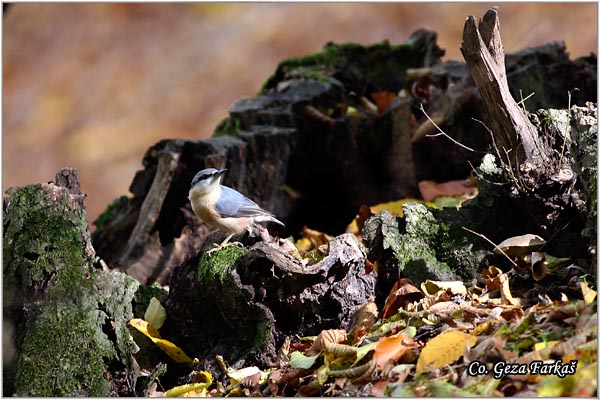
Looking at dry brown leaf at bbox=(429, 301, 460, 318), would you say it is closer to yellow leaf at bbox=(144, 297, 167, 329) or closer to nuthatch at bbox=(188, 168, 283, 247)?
yellow leaf at bbox=(144, 297, 167, 329)

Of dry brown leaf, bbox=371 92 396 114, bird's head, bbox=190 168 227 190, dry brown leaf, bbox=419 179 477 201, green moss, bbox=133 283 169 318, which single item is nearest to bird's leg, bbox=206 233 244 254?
green moss, bbox=133 283 169 318

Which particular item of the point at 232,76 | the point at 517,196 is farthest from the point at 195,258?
the point at 232,76

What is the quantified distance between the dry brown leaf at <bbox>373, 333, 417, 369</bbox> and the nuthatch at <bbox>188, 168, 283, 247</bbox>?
6.10 feet

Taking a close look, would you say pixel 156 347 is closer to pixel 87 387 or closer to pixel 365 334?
pixel 87 387

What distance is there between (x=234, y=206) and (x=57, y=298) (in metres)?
1.56

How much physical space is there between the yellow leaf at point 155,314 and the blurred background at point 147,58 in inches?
303

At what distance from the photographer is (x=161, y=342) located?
4.40m

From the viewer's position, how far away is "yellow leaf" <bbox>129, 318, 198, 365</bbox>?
4.40 metres

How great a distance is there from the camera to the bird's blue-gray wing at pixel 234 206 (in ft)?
17.5

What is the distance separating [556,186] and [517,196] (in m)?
0.20

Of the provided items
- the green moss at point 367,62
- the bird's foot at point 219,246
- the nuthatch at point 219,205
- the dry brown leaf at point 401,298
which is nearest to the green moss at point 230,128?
the green moss at point 367,62

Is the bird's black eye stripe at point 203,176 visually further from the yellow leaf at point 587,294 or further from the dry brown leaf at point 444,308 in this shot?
the yellow leaf at point 587,294

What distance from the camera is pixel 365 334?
12.8 ft

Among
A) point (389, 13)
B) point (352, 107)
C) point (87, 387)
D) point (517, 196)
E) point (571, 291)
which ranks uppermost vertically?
point (389, 13)
